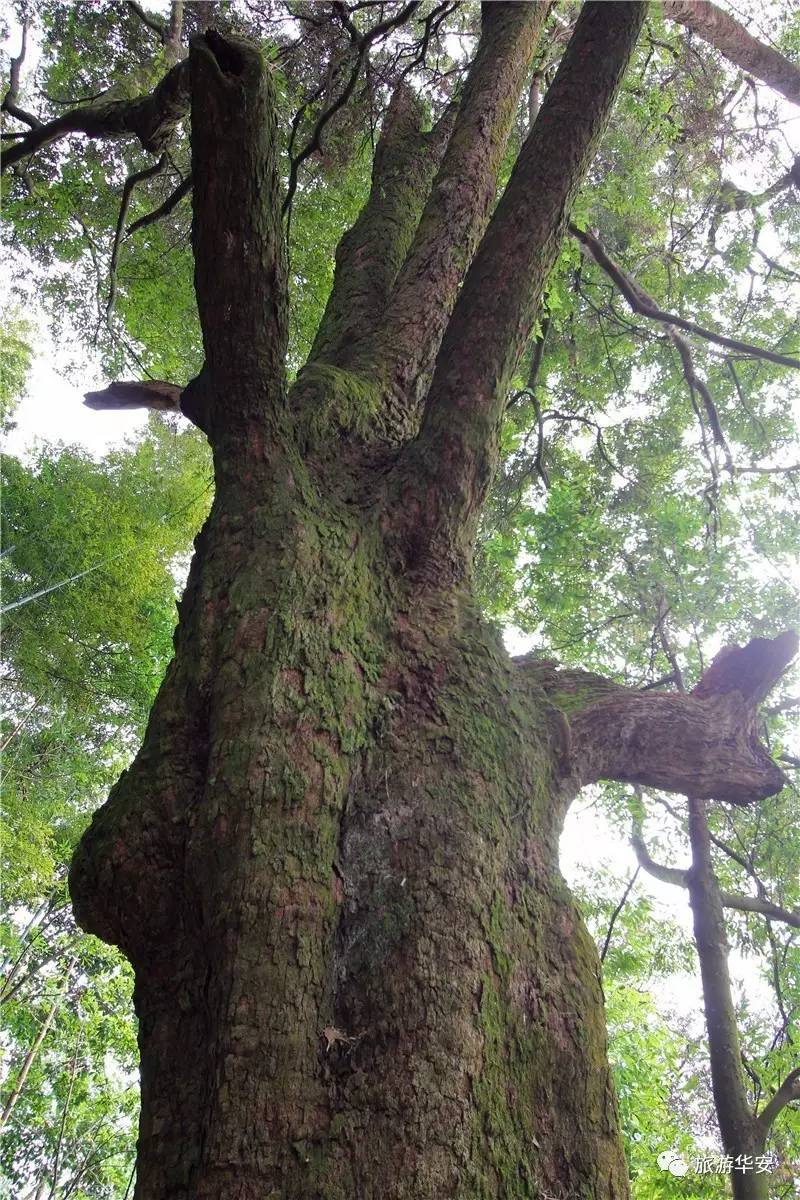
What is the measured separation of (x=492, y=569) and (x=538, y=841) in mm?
3771

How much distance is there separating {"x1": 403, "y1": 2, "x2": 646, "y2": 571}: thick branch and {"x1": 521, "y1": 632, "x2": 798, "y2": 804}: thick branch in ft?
2.08

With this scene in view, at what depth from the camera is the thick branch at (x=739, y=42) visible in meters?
4.45

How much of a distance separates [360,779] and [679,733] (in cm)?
110

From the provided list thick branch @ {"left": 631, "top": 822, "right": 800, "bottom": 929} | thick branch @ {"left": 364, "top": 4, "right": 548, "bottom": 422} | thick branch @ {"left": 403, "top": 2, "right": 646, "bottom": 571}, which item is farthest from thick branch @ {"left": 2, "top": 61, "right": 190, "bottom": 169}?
thick branch @ {"left": 631, "top": 822, "right": 800, "bottom": 929}

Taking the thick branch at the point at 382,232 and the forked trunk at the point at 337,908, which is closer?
the forked trunk at the point at 337,908

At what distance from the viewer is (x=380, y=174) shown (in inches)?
161

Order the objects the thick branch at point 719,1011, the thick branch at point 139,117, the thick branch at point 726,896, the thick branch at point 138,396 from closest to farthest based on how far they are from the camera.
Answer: the thick branch at point 138,396 → the thick branch at point 719,1011 → the thick branch at point 139,117 → the thick branch at point 726,896

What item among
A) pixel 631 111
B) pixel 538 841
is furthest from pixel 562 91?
pixel 631 111

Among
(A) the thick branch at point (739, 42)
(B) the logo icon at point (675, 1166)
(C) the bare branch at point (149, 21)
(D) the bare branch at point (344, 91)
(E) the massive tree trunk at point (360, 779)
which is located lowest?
(B) the logo icon at point (675, 1166)

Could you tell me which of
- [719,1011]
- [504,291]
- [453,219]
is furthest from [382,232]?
[719,1011]

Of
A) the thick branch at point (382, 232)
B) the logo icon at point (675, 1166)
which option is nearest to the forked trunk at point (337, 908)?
the thick branch at point (382, 232)

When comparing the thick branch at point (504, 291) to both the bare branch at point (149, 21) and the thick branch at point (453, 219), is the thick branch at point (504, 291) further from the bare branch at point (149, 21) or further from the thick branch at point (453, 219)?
the bare branch at point (149, 21)

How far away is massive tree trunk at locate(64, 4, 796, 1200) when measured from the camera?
50.2 inches

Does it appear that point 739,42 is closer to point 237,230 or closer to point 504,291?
point 504,291
